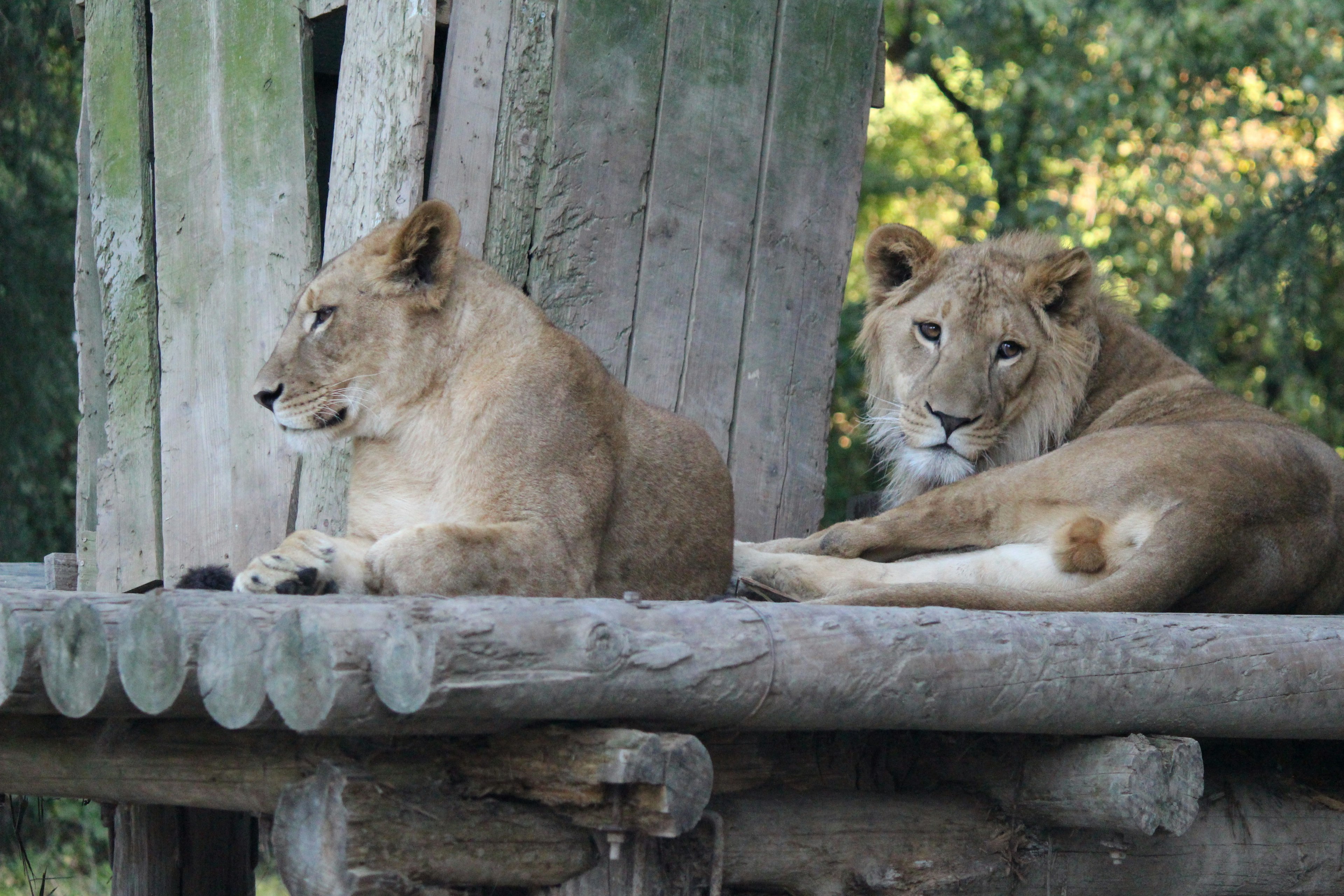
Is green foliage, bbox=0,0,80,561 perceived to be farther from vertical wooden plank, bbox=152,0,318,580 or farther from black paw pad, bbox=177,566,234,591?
black paw pad, bbox=177,566,234,591

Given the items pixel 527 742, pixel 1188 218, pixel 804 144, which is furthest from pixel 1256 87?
pixel 527 742

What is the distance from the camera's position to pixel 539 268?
13.9 ft

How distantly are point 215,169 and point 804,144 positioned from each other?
178 centimetres

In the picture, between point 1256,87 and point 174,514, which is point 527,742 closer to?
point 174,514

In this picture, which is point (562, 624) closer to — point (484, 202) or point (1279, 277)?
point (484, 202)

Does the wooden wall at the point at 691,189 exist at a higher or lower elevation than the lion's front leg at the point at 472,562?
higher

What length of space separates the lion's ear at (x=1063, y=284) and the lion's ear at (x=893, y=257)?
34 cm

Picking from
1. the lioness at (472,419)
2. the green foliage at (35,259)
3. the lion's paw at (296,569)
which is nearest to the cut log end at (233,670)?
the lion's paw at (296,569)

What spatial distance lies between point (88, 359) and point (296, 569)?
2470 mm

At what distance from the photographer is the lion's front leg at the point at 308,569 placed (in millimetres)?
3045

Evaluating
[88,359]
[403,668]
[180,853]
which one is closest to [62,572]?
[88,359]

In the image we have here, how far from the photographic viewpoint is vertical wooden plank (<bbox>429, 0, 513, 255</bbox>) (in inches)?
161

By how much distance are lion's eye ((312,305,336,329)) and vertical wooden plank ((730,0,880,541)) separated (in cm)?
138

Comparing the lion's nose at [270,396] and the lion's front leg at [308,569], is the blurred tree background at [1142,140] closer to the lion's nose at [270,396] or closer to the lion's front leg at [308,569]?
the lion's nose at [270,396]
